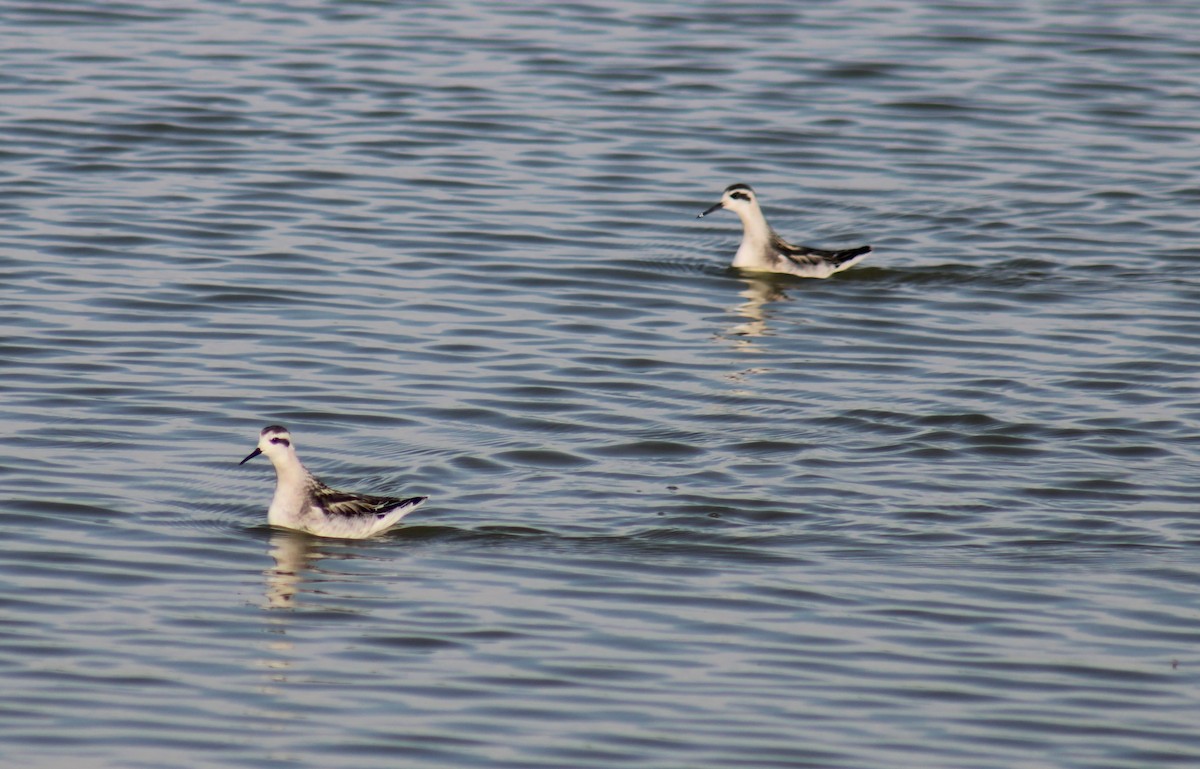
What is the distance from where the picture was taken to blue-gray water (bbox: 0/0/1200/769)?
32.6 ft

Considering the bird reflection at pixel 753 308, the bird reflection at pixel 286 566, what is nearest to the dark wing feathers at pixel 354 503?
the bird reflection at pixel 286 566

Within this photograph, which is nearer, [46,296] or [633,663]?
[633,663]

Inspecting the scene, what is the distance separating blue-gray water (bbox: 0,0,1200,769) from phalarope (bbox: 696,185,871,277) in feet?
0.78

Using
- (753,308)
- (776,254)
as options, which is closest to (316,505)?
(753,308)

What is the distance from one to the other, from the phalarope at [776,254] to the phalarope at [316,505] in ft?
27.3

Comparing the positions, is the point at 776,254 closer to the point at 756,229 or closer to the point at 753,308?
the point at 756,229

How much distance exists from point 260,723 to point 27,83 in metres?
18.8

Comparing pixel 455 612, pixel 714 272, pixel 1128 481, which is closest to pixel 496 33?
pixel 714 272

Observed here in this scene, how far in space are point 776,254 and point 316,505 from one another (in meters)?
8.82

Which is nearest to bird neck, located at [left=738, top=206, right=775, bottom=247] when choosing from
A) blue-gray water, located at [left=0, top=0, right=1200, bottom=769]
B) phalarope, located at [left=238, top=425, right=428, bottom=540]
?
blue-gray water, located at [left=0, top=0, right=1200, bottom=769]

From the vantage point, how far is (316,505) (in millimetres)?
12219

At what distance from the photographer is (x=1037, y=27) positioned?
3170 centimetres

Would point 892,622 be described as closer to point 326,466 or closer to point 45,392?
point 326,466

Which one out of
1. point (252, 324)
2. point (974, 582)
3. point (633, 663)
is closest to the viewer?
point (633, 663)
